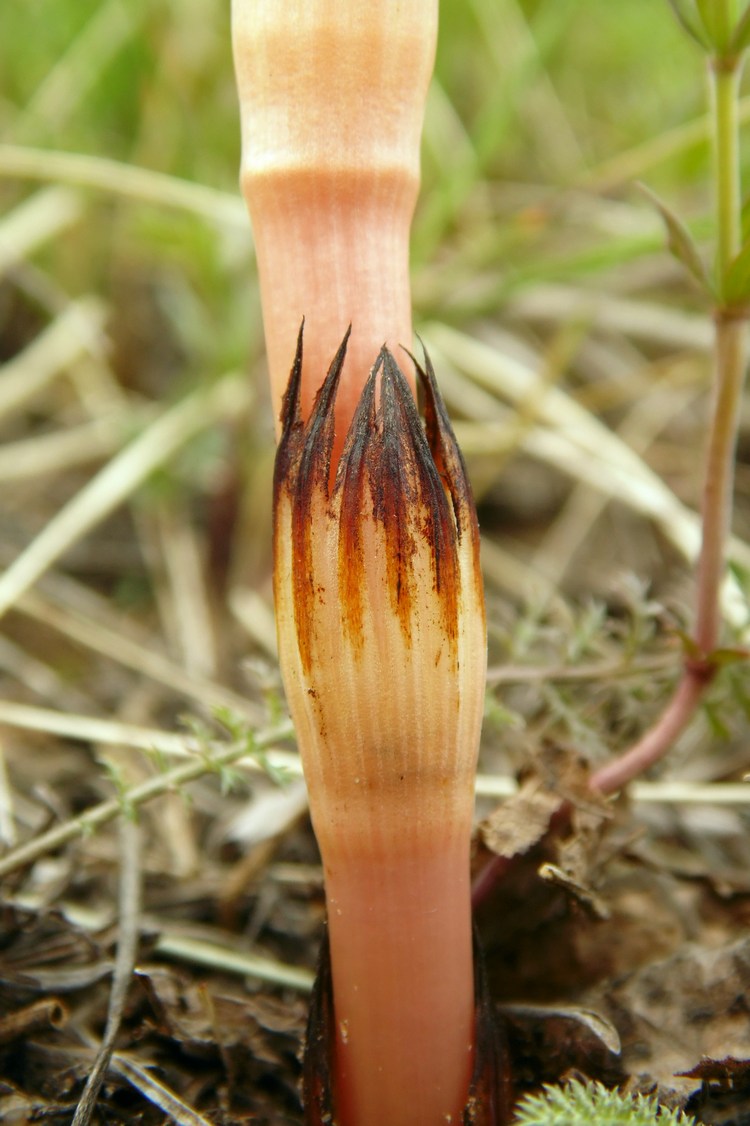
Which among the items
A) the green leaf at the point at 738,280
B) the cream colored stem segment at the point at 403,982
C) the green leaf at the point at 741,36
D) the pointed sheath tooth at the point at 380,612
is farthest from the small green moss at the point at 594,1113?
the green leaf at the point at 741,36

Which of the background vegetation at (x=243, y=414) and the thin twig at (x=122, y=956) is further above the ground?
the background vegetation at (x=243, y=414)

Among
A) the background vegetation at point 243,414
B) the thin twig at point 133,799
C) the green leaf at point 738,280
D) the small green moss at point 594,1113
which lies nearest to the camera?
the small green moss at point 594,1113

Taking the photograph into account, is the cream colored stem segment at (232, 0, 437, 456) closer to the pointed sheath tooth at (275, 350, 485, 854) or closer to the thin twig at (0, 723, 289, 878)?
the pointed sheath tooth at (275, 350, 485, 854)

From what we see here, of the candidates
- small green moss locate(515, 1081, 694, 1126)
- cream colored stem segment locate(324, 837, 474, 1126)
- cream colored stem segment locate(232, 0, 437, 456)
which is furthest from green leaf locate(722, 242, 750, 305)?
small green moss locate(515, 1081, 694, 1126)

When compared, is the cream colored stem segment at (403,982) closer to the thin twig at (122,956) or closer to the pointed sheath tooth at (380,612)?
the pointed sheath tooth at (380,612)

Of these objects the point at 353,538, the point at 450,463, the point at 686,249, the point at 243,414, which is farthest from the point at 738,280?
the point at 243,414

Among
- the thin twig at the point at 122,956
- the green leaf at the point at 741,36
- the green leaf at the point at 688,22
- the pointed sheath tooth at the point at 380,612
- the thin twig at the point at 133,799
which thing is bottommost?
the thin twig at the point at 122,956

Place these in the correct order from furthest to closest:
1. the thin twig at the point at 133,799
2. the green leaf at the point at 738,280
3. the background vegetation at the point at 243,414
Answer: the background vegetation at the point at 243,414 → the thin twig at the point at 133,799 → the green leaf at the point at 738,280
